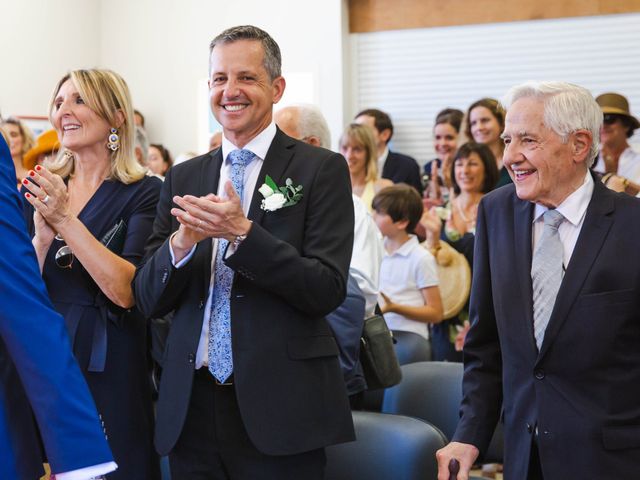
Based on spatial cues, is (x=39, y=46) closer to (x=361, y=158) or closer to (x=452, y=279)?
(x=361, y=158)

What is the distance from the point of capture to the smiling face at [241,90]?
7.77 ft

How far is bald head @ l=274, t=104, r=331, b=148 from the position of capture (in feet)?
10.4

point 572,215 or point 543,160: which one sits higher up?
point 543,160

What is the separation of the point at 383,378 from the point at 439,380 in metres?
0.34

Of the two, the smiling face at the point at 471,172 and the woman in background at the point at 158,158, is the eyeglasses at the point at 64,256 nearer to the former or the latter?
the smiling face at the point at 471,172

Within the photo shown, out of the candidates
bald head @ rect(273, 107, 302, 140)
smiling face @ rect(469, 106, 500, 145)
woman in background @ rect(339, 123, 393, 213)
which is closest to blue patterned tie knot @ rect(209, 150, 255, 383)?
bald head @ rect(273, 107, 302, 140)

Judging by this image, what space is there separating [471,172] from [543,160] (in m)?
3.05

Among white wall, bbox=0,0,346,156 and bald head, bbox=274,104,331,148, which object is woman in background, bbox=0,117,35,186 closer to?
white wall, bbox=0,0,346,156

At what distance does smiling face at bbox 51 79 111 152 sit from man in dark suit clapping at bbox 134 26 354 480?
51 cm

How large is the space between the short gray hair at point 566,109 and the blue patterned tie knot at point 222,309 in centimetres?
74

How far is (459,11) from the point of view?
26.1 ft

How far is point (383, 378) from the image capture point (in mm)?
2910

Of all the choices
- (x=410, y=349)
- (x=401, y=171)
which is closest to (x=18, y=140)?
(x=401, y=171)

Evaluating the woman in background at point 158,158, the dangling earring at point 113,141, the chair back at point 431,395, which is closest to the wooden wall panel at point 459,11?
the woman in background at point 158,158
